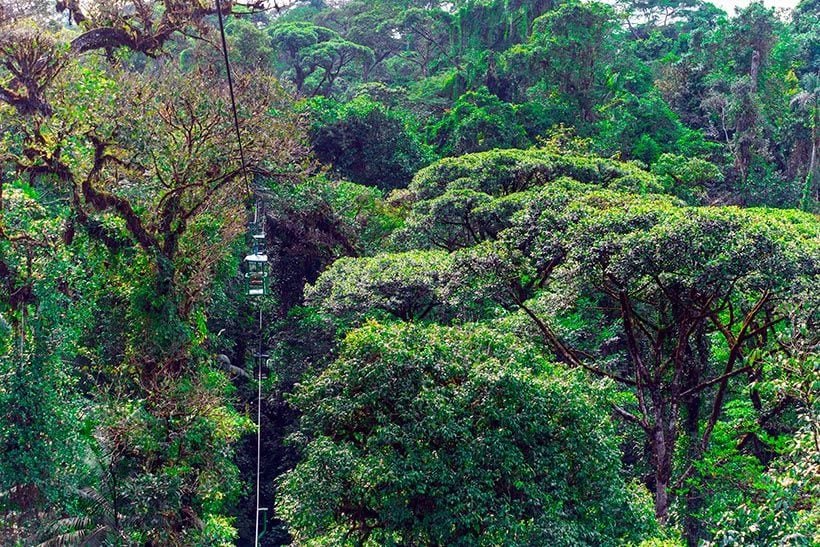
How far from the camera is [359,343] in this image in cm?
1013

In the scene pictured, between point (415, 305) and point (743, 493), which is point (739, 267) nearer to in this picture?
point (743, 493)

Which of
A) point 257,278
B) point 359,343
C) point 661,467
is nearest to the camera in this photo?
point 359,343


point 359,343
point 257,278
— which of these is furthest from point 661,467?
point 257,278

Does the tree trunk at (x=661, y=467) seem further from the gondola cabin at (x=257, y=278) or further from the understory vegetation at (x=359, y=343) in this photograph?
the gondola cabin at (x=257, y=278)

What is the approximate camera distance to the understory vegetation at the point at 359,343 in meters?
9.09

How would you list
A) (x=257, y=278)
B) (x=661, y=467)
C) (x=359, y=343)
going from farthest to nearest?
(x=257, y=278), (x=661, y=467), (x=359, y=343)

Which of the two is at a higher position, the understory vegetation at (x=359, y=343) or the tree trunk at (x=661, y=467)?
the understory vegetation at (x=359, y=343)

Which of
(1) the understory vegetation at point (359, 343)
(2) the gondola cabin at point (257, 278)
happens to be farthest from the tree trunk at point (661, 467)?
(2) the gondola cabin at point (257, 278)

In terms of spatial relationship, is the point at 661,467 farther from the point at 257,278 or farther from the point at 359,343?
the point at 257,278

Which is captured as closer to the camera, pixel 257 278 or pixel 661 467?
pixel 661 467

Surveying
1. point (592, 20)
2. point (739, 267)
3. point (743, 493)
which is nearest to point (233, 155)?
point (739, 267)

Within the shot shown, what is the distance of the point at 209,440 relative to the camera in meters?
11.5

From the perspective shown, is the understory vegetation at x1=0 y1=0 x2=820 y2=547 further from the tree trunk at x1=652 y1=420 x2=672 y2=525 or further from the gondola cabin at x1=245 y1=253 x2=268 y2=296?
the gondola cabin at x1=245 y1=253 x2=268 y2=296

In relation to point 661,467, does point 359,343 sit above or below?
above
